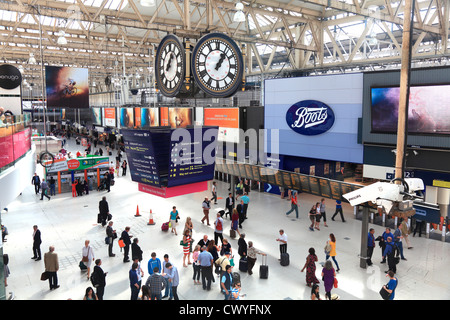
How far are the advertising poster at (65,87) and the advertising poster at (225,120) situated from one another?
9143 millimetres

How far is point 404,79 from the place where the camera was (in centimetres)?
517

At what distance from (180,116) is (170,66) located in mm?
19824

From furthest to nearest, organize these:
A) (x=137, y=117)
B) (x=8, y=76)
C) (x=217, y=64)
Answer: (x=137, y=117), (x=8, y=76), (x=217, y=64)

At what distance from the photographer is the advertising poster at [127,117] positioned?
27.5 meters

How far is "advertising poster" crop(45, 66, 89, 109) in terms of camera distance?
48.0 ft

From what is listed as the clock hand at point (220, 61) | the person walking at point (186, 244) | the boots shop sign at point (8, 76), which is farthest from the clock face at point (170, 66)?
the boots shop sign at point (8, 76)

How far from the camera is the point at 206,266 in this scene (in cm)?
938

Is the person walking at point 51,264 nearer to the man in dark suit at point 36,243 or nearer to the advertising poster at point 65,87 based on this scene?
the man in dark suit at point 36,243

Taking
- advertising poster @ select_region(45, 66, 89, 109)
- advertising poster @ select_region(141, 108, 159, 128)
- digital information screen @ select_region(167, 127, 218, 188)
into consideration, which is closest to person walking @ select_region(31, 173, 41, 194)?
advertising poster @ select_region(45, 66, 89, 109)

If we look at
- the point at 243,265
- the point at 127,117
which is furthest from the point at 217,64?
the point at 127,117

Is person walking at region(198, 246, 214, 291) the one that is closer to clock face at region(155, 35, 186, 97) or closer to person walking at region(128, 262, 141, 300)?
person walking at region(128, 262, 141, 300)

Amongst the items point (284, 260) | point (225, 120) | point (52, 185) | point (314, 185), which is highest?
point (225, 120)

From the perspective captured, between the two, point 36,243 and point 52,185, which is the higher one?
point 52,185

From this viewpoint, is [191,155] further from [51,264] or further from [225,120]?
[225,120]
